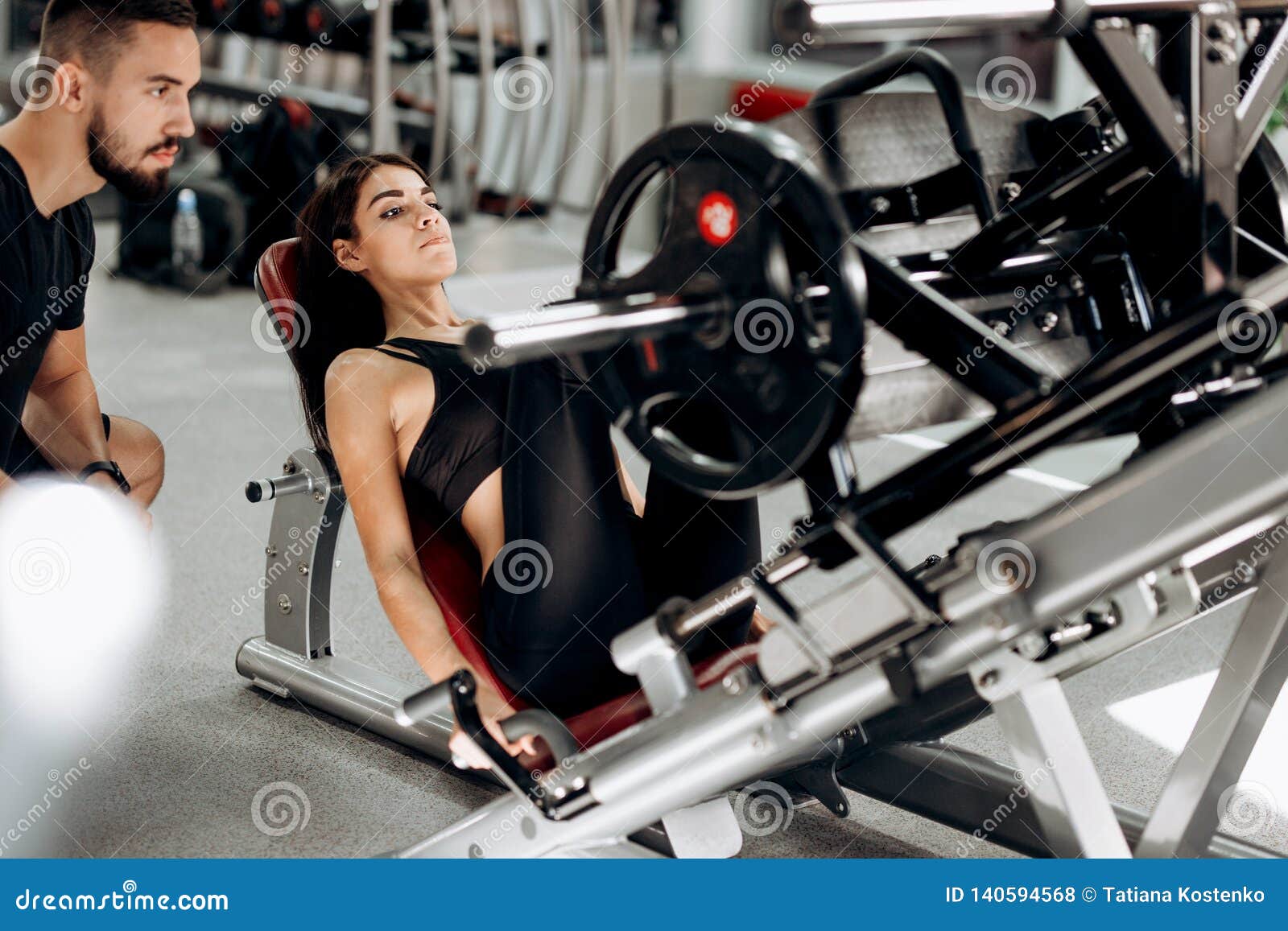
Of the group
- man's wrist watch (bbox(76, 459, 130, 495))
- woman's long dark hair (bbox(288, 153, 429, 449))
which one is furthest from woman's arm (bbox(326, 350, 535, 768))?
man's wrist watch (bbox(76, 459, 130, 495))

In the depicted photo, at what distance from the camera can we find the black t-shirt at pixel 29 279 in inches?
87.7

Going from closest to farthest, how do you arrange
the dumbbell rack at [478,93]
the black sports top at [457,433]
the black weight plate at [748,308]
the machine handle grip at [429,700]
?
1. the black weight plate at [748,308]
2. the machine handle grip at [429,700]
3. the black sports top at [457,433]
4. the dumbbell rack at [478,93]

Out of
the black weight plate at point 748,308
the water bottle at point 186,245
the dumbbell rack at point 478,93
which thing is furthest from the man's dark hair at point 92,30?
the water bottle at point 186,245

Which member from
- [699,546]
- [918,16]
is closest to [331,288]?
[699,546]

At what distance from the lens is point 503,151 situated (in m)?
6.23

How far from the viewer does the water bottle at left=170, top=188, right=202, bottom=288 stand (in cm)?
560

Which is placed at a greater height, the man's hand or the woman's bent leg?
the woman's bent leg

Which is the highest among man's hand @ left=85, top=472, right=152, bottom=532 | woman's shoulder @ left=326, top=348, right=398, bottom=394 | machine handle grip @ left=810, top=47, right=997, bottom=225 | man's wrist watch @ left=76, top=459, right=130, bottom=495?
machine handle grip @ left=810, top=47, right=997, bottom=225

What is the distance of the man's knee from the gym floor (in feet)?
1.03

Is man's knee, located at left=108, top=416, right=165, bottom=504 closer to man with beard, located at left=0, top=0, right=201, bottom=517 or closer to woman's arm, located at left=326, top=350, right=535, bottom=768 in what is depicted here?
man with beard, located at left=0, top=0, right=201, bottom=517

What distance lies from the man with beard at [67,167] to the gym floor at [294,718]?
0.55m

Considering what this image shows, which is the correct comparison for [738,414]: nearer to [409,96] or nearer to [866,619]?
[866,619]

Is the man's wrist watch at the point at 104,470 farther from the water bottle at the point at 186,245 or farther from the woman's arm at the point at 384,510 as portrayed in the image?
the water bottle at the point at 186,245

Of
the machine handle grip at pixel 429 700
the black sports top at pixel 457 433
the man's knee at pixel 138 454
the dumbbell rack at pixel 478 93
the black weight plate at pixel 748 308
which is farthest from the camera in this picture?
the dumbbell rack at pixel 478 93
